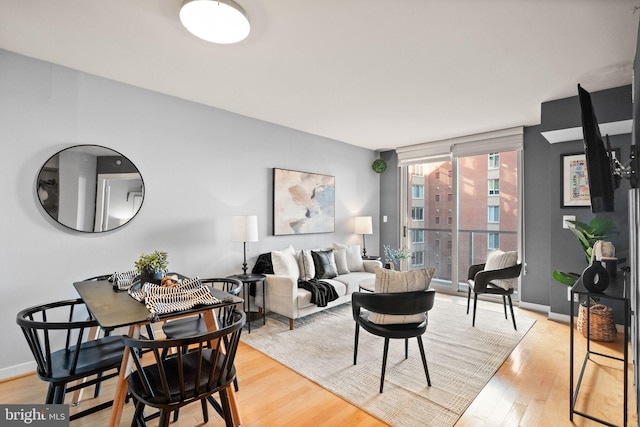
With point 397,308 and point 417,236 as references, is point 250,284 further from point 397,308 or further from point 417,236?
point 417,236

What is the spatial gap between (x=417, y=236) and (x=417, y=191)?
846 mm

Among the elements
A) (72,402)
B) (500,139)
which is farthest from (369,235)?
(72,402)

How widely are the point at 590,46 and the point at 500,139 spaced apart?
8.08ft

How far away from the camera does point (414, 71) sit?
277 cm

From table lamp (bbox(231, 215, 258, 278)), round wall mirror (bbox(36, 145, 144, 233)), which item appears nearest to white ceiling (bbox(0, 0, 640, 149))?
round wall mirror (bbox(36, 145, 144, 233))

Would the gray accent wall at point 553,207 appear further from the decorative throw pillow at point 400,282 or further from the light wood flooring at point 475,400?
the decorative throw pillow at point 400,282

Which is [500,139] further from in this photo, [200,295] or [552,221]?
[200,295]

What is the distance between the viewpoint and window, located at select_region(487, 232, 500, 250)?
491cm

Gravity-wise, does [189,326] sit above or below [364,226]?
below

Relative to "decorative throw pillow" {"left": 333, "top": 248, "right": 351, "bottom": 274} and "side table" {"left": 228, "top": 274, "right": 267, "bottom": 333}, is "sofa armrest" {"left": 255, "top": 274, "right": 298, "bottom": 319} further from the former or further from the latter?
"decorative throw pillow" {"left": 333, "top": 248, "right": 351, "bottom": 274}

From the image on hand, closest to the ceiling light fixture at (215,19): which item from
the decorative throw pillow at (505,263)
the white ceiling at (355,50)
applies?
the white ceiling at (355,50)

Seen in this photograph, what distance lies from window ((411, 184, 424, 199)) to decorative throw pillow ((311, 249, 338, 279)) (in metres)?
2.40

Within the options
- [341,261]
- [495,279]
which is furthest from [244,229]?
[495,279]

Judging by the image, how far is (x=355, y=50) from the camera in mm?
2424
